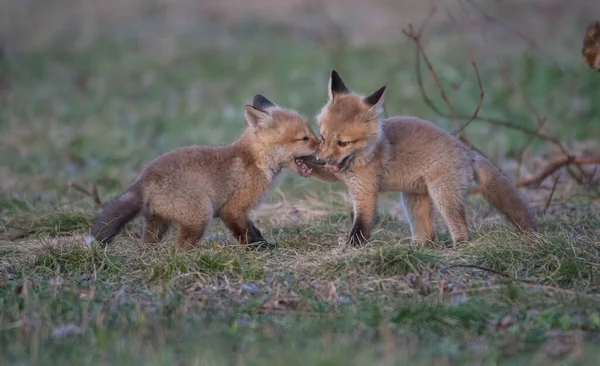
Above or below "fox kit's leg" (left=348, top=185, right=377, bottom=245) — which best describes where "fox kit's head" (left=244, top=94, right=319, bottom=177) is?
above

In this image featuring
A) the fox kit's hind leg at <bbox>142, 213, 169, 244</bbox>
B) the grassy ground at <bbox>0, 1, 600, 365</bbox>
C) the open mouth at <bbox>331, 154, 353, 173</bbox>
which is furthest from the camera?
the open mouth at <bbox>331, 154, 353, 173</bbox>

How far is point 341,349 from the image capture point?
5523 mm

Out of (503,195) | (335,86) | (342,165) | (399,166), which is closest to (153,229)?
(342,165)

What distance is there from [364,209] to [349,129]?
77cm

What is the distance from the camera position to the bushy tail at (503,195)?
8.48 m

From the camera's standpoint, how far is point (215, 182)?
27.2ft

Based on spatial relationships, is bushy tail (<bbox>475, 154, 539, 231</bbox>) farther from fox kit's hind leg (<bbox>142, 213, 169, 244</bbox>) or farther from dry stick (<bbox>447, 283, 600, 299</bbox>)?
fox kit's hind leg (<bbox>142, 213, 169, 244</bbox>)

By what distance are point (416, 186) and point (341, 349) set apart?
3.48m

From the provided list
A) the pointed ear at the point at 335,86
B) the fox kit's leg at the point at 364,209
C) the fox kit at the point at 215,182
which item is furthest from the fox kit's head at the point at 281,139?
the fox kit's leg at the point at 364,209

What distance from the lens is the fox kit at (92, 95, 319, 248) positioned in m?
7.93

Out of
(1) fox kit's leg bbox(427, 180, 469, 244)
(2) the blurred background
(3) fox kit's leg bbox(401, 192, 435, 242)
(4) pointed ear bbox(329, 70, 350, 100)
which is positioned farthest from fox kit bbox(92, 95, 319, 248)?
(2) the blurred background

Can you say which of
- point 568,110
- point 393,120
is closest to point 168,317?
point 393,120

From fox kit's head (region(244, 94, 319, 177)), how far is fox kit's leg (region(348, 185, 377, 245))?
0.58 meters

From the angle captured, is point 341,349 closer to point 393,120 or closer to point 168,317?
point 168,317
